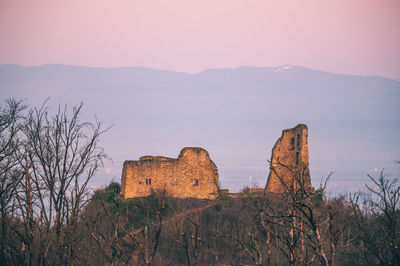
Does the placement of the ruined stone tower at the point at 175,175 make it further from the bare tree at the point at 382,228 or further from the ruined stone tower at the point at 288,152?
the bare tree at the point at 382,228

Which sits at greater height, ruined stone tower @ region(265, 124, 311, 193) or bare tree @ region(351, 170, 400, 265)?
ruined stone tower @ region(265, 124, 311, 193)

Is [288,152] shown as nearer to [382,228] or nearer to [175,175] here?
[175,175]

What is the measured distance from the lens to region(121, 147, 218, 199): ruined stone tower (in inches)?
1679

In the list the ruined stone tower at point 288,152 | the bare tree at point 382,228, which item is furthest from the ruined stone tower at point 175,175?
the bare tree at point 382,228

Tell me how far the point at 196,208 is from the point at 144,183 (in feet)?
16.4

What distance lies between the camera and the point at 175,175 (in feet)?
142

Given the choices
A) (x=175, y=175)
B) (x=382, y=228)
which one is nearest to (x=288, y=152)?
(x=175, y=175)

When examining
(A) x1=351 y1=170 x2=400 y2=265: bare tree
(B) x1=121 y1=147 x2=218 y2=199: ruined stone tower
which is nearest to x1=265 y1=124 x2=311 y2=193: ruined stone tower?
(B) x1=121 y1=147 x2=218 y2=199: ruined stone tower

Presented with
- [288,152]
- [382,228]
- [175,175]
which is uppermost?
[288,152]

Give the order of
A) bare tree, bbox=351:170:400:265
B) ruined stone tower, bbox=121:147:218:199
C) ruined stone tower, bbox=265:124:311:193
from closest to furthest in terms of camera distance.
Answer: bare tree, bbox=351:170:400:265 < ruined stone tower, bbox=265:124:311:193 < ruined stone tower, bbox=121:147:218:199

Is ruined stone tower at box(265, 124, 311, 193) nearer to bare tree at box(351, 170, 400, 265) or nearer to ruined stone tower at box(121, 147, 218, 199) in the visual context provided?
ruined stone tower at box(121, 147, 218, 199)

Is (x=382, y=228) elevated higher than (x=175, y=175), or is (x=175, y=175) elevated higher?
(x=175, y=175)

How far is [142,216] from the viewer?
39.9m

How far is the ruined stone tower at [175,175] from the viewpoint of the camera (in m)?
42.7
